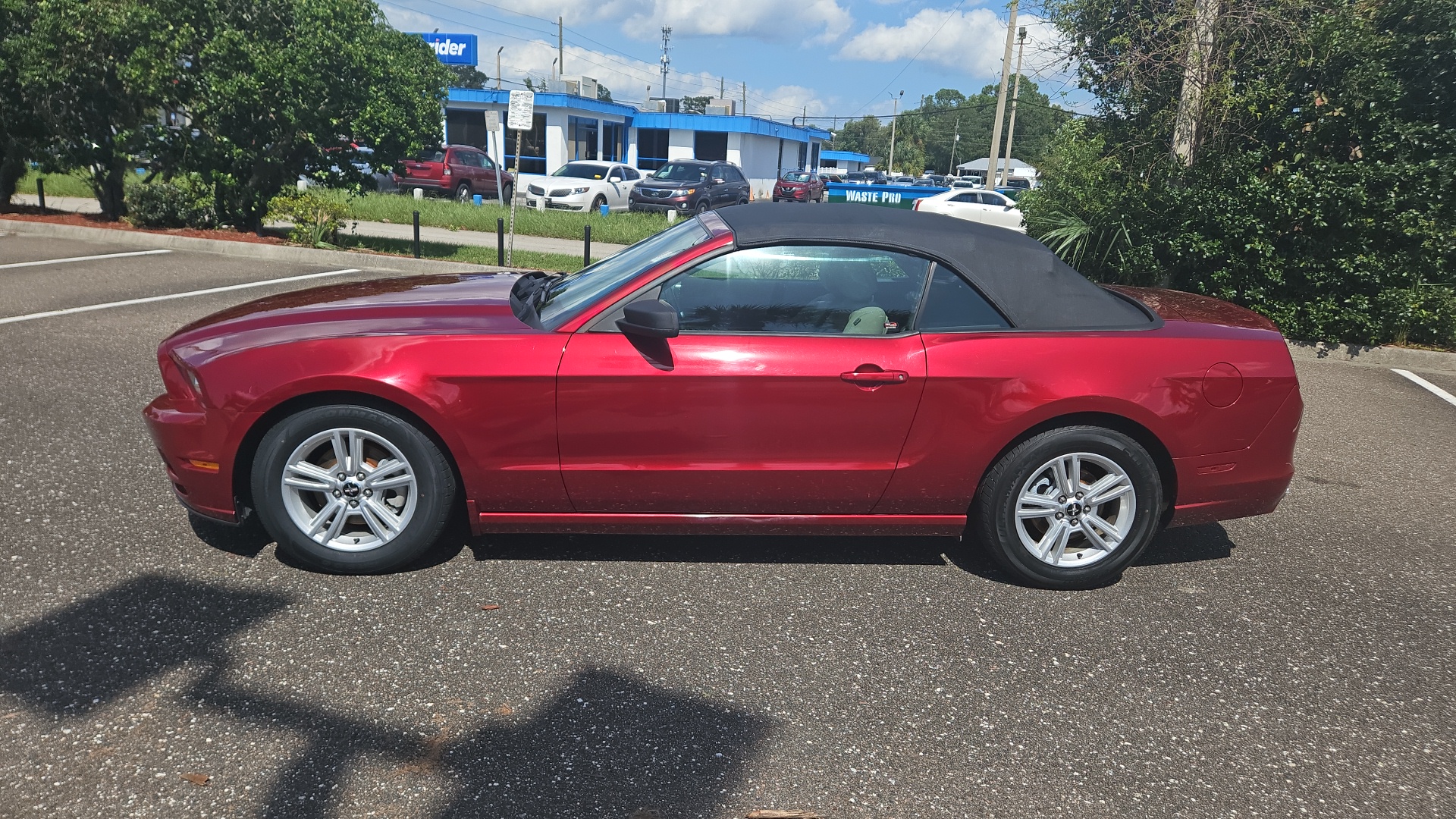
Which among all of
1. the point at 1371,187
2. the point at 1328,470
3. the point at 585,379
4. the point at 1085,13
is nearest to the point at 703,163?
the point at 1085,13

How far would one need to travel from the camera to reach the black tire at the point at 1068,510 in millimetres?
4223

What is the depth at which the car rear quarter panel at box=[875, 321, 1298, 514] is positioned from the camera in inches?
163

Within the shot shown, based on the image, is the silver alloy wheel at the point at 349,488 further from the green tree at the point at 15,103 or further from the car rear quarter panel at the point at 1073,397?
the green tree at the point at 15,103

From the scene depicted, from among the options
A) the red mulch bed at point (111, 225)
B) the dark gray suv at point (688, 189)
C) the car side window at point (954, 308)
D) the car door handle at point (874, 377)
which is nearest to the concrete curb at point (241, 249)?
the red mulch bed at point (111, 225)

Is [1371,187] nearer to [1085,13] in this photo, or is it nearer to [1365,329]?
[1365,329]

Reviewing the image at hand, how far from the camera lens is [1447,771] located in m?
3.18

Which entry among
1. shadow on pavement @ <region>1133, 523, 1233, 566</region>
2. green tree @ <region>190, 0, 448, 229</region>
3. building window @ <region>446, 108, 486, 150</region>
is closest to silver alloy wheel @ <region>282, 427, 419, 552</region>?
shadow on pavement @ <region>1133, 523, 1233, 566</region>

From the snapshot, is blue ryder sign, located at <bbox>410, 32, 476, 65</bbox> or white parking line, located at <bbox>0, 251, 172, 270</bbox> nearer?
white parking line, located at <bbox>0, 251, 172, 270</bbox>

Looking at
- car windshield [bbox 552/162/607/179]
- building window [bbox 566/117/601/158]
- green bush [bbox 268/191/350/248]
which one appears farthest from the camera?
building window [bbox 566/117/601/158]

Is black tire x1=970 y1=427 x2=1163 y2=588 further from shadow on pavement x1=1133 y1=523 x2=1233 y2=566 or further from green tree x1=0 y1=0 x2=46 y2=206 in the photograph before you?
green tree x1=0 y1=0 x2=46 y2=206

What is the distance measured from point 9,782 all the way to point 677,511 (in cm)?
232

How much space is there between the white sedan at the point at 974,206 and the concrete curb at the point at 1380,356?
1580 cm

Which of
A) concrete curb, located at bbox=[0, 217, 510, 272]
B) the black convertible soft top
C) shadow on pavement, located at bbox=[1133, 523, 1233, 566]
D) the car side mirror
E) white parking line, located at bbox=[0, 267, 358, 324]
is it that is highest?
the black convertible soft top

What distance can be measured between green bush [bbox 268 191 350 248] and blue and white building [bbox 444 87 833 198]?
26952mm
